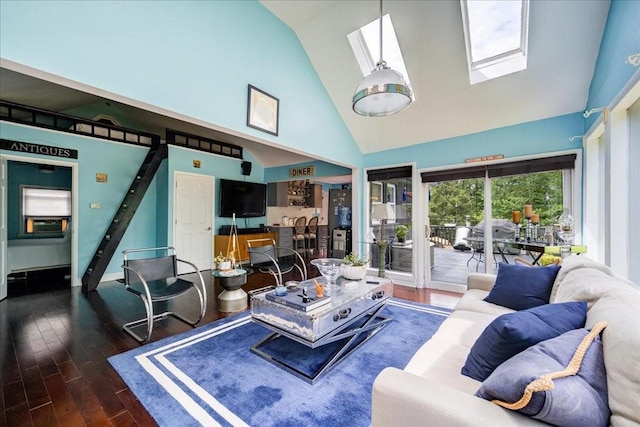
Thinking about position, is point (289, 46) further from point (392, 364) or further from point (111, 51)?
point (392, 364)

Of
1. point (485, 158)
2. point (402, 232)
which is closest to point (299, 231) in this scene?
point (402, 232)

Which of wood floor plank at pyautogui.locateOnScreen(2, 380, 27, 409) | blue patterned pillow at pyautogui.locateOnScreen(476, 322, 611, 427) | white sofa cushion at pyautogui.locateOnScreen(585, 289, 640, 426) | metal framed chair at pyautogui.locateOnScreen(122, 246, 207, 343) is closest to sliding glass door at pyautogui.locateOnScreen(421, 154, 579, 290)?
white sofa cushion at pyautogui.locateOnScreen(585, 289, 640, 426)

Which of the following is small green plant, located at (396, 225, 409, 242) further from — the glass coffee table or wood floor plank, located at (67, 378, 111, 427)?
wood floor plank, located at (67, 378, 111, 427)

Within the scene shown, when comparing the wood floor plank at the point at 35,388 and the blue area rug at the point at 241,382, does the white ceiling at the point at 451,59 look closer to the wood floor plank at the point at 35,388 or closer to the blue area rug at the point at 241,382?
the blue area rug at the point at 241,382

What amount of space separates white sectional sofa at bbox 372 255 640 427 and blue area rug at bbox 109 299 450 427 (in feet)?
2.12

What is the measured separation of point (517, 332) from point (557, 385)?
315 mm

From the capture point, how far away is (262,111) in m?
3.30

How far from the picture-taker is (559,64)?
3.04 metres

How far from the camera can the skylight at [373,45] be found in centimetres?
353

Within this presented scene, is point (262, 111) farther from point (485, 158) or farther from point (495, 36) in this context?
point (485, 158)

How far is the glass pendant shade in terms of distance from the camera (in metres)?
2.13

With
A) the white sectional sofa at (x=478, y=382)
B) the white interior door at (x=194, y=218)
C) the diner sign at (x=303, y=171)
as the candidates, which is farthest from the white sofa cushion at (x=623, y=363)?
the white interior door at (x=194, y=218)

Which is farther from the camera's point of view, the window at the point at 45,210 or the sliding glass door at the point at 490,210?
the window at the point at 45,210

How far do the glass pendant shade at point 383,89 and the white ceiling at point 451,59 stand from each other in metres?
1.42
